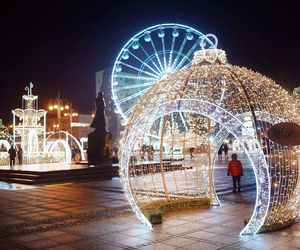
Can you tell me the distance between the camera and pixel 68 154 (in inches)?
1168

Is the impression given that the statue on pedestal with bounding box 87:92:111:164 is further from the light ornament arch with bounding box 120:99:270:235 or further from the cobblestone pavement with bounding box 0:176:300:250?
Result: the light ornament arch with bounding box 120:99:270:235

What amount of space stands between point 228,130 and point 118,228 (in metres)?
2.91

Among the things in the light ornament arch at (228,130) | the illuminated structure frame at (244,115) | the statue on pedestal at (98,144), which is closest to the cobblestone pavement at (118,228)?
the light ornament arch at (228,130)

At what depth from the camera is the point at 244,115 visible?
7191 millimetres

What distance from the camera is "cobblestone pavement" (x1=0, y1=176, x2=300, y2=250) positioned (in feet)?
20.4

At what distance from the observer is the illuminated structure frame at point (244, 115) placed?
6605 mm

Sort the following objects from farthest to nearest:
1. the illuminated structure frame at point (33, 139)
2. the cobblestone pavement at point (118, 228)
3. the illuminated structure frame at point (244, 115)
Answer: the illuminated structure frame at point (33, 139) < the illuminated structure frame at point (244, 115) < the cobblestone pavement at point (118, 228)

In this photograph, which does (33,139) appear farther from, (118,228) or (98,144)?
(118,228)

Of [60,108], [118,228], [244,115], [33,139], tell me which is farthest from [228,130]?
[60,108]

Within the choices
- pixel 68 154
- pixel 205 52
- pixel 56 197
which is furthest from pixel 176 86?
pixel 68 154

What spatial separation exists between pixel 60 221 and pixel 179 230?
2794 millimetres

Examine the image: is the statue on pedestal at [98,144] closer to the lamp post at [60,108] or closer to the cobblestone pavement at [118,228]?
the cobblestone pavement at [118,228]

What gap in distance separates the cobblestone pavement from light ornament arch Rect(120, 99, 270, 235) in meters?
0.35

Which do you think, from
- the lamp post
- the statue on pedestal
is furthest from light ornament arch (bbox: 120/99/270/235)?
the lamp post
